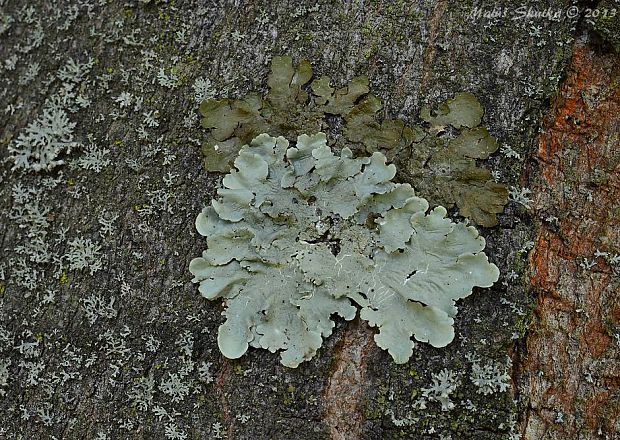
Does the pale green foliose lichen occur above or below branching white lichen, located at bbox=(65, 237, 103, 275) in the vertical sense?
above

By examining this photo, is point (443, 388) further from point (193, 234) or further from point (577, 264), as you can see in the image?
point (193, 234)

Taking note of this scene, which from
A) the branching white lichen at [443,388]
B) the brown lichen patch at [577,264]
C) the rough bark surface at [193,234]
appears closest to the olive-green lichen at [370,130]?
the rough bark surface at [193,234]

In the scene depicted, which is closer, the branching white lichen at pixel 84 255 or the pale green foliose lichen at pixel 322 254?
the pale green foliose lichen at pixel 322 254

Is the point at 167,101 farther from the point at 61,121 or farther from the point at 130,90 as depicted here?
the point at 61,121

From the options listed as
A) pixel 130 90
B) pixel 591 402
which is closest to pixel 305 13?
pixel 130 90

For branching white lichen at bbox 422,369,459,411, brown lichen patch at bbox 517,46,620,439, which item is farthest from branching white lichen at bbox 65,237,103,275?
brown lichen patch at bbox 517,46,620,439

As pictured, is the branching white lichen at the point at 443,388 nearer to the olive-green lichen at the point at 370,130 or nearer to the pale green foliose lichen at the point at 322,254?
the pale green foliose lichen at the point at 322,254

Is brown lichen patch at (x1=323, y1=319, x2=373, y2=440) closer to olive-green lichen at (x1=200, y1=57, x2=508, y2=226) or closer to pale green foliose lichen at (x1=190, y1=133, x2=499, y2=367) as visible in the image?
pale green foliose lichen at (x1=190, y1=133, x2=499, y2=367)
